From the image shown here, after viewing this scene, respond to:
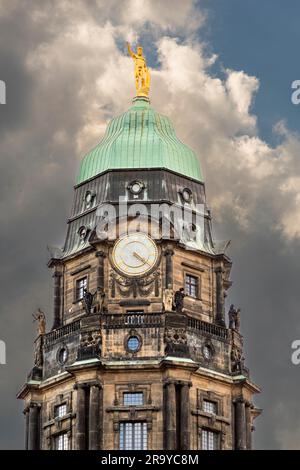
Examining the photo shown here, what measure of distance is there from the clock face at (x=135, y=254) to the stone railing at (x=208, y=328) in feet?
17.5

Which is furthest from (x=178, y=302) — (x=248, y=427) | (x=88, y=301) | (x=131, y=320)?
(x=248, y=427)

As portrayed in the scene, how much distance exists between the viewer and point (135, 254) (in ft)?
541

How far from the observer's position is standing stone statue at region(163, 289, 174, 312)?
16188 centimetres

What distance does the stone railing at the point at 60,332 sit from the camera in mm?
163125

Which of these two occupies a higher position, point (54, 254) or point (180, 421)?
point (54, 254)

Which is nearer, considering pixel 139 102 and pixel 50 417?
pixel 50 417

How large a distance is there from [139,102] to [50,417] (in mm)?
27392

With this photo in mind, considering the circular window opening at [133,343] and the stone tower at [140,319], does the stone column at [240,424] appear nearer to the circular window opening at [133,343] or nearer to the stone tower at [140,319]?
the stone tower at [140,319]

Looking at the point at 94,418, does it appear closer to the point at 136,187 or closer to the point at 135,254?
the point at 135,254

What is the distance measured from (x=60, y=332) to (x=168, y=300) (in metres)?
8.84

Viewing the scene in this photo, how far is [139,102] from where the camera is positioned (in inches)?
6836

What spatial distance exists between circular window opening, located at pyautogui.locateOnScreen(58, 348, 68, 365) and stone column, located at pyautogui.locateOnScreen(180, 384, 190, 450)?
32.3 feet
